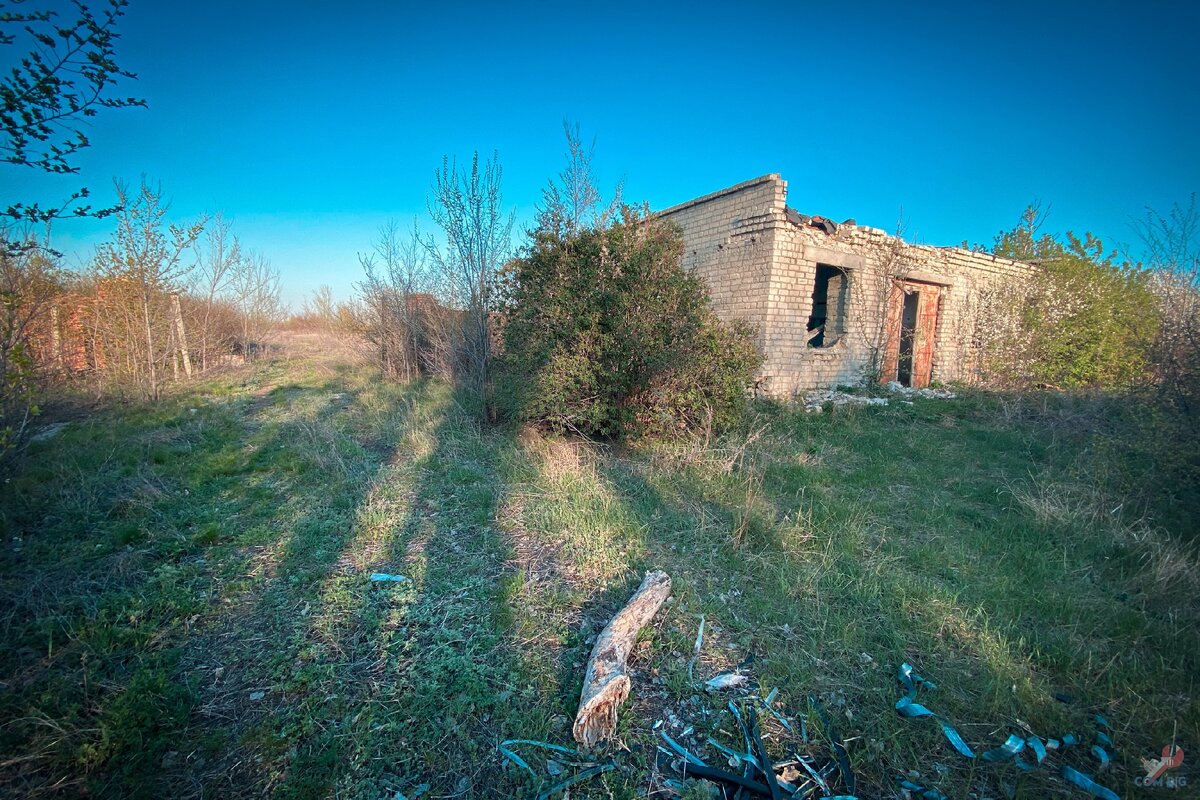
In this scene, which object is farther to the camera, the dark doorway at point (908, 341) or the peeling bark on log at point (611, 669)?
the dark doorway at point (908, 341)

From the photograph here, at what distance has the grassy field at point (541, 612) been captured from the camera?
1.88 m

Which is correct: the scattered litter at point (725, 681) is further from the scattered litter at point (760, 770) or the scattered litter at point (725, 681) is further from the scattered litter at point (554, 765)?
the scattered litter at point (554, 765)

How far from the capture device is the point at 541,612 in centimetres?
277

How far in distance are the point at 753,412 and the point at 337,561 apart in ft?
19.6

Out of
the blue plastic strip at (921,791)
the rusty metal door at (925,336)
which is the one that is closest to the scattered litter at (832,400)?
the rusty metal door at (925,336)

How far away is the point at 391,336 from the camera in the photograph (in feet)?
37.0

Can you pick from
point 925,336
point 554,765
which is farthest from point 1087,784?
point 925,336

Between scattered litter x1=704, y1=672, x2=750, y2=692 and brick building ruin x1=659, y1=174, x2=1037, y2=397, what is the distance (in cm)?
654

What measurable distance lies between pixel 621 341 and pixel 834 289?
606cm

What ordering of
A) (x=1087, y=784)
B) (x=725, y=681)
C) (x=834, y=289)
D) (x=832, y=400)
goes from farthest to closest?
(x=834, y=289) → (x=832, y=400) → (x=725, y=681) → (x=1087, y=784)

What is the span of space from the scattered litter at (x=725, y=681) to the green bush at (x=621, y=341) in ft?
11.8

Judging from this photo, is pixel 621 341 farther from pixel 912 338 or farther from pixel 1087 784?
pixel 912 338

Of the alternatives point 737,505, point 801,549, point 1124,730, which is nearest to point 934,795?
point 1124,730

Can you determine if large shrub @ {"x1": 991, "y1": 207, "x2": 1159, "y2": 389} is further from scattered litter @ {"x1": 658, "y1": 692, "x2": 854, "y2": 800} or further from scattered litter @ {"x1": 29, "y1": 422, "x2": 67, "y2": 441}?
scattered litter @ {"x1": 29, "y1": 422, "x2": 67, "y2": 441}
